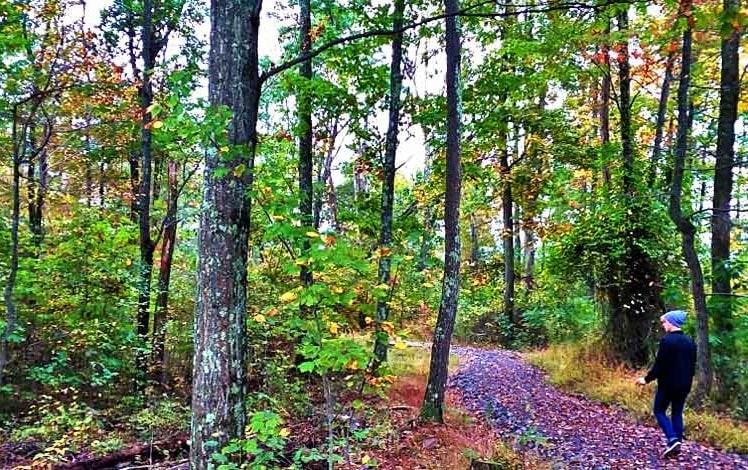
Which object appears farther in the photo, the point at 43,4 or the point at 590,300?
the point at 590,300

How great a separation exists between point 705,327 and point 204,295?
25.4ft

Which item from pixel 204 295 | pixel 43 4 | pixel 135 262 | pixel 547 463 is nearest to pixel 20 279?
pixel 135 262

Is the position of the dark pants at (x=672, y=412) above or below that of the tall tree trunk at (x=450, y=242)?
below

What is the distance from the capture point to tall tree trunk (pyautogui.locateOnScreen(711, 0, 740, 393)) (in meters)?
8.15

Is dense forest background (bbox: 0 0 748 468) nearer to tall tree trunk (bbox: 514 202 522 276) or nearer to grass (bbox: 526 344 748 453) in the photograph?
grass (bbox: 526 344 748 453)

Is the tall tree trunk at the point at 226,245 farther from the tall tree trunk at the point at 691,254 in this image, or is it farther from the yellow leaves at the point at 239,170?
the tall tree trunk at the point at 691,254

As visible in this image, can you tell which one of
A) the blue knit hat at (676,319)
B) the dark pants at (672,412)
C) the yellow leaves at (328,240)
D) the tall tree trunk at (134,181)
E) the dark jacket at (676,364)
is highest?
the tall tree trunk at (134,181)

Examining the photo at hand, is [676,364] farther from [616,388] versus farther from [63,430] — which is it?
[63,430]

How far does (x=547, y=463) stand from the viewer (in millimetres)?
5879

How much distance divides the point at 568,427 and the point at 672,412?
1.67 m

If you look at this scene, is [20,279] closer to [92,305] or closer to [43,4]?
[92,305]

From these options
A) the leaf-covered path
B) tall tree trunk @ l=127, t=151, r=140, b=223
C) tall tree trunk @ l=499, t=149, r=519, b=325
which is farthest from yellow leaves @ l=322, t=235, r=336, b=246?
tall tree trunk @ l=499, t=149, r=519, b=325

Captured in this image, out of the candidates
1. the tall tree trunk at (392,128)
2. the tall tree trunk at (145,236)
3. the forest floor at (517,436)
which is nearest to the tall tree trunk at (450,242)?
the forest floor at (517,436)

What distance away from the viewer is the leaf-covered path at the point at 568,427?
5996 mm
